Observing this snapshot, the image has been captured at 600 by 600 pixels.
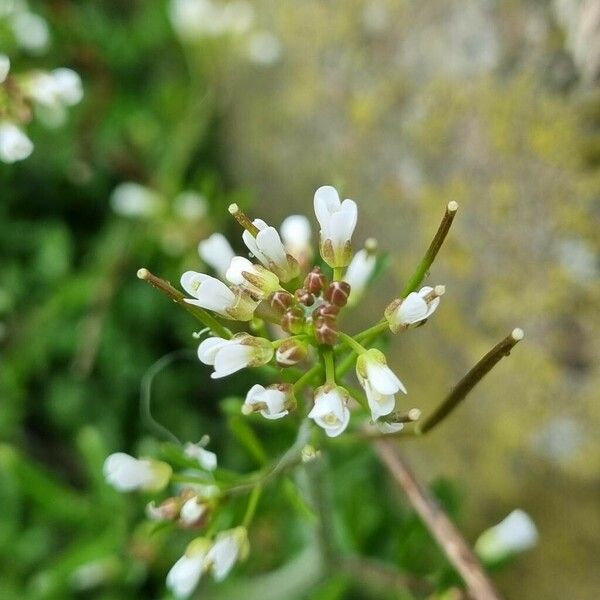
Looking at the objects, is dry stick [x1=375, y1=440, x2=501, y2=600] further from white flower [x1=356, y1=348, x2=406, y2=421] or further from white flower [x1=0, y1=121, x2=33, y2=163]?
white flower [x1=0, y1=121, x2=33, y2=163]

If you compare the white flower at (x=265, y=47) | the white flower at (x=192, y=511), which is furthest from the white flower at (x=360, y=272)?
the white flower at (x=265, y=47)

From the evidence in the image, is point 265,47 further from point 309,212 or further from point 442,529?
point 442,529

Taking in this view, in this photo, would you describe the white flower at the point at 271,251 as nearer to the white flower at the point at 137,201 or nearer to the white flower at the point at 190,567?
the white flower at the point at 190,567

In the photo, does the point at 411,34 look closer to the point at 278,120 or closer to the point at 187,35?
the point at 278,120

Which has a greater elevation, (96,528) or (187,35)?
(187,35)

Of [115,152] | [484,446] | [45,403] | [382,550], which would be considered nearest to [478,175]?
[484,446]

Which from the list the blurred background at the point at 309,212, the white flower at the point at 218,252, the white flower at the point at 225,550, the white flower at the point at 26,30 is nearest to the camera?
the white flower at the point at 225,550
